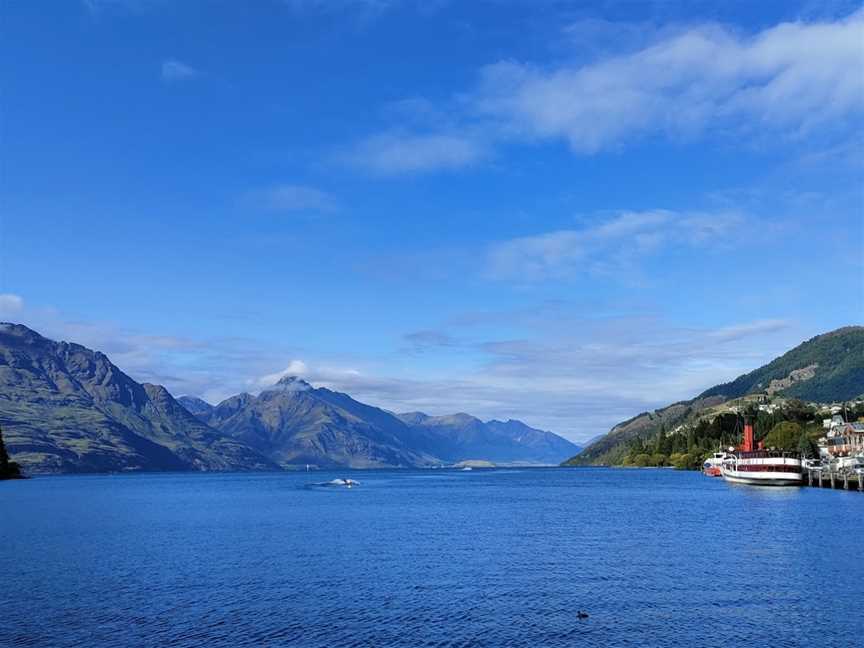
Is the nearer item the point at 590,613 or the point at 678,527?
the point at 590,613

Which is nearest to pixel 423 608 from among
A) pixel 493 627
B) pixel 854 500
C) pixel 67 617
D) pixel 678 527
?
pixel 493 627

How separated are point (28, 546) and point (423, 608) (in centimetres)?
7131

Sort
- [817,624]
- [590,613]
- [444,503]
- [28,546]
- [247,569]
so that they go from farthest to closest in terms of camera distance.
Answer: [444,503]
[28,546]
[247,569]
[590,613]
[817,624]

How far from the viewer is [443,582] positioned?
2918 inches

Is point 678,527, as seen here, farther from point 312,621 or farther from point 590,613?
point 312,621

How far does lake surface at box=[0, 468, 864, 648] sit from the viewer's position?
54.8 meters

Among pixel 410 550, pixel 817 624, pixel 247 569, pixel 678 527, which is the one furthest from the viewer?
pixel 678 527

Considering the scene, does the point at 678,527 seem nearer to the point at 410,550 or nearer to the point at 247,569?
the point at 410,550

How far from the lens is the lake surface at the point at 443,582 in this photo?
54.8 m

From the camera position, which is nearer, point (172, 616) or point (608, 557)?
point (172, 616)

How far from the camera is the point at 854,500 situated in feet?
546

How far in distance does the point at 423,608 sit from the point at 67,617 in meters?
28.1

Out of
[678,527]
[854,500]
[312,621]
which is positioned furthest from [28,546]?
[854,500]

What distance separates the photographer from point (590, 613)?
197 feet
